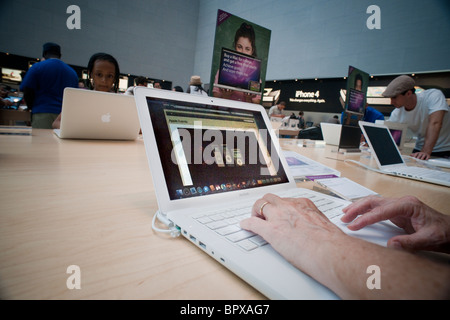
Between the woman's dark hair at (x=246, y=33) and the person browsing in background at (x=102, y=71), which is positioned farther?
the person browsing in background at (x=102, y=71)

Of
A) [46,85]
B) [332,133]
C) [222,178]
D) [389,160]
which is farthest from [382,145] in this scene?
[46,85]

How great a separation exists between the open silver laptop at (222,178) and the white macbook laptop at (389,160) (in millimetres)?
846

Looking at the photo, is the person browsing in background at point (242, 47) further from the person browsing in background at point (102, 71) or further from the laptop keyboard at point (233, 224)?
the person browsing in background at point (102, 71)

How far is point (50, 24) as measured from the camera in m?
6.49

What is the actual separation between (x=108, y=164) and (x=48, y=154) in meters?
0.25

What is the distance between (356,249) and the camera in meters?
0.32

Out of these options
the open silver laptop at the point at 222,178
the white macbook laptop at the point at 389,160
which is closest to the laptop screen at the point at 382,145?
the white macbook laptop at the point at 389,160

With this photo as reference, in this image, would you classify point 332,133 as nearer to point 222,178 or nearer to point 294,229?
point 222,178

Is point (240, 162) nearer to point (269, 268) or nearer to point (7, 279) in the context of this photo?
point (269, 268)

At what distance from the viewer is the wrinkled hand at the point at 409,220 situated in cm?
41

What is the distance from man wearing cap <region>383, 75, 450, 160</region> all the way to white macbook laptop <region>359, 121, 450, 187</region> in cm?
108

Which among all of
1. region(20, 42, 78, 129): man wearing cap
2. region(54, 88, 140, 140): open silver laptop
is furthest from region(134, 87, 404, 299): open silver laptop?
region(20, 42, 78, 129): man wearing cap

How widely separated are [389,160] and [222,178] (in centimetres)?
128

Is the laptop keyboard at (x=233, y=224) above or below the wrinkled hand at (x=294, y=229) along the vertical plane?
below
